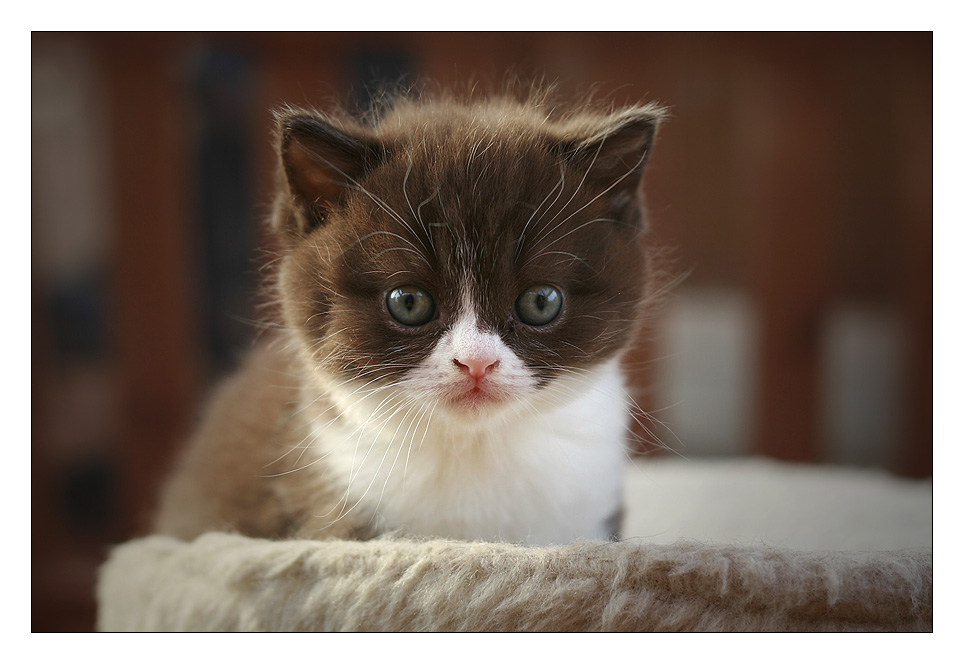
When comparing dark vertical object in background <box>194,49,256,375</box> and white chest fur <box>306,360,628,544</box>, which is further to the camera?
dark vertical object in background <box>194,49,256,375</box>

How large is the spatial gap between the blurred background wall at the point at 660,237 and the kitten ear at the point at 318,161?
0.47 metres

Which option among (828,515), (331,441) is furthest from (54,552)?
(828,515)

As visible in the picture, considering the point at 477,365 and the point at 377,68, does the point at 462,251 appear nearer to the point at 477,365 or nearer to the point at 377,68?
the point at 477,365

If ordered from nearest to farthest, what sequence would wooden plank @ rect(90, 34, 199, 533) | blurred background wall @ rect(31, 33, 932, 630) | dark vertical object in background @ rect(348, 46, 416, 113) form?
1. dark vertical object in background @ rect(348, 46, 416, 113)
2. blurred background wall @ rect(31, 33, 932, 630)
3. wooden plank @ rect(90, 34, 199, 533)

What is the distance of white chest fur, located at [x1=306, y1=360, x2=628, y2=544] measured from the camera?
0.92 meters

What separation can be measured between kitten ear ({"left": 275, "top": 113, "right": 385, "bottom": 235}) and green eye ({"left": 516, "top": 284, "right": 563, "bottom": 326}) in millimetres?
225

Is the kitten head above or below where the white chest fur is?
above

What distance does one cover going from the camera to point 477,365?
30.7 inches

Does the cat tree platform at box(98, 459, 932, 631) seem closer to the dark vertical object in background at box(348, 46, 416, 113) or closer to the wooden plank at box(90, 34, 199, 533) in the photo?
the dark vertical object in background at box(348, 46, 416, 113)

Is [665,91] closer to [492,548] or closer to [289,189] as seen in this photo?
[289,189]

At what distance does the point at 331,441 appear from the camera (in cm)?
99

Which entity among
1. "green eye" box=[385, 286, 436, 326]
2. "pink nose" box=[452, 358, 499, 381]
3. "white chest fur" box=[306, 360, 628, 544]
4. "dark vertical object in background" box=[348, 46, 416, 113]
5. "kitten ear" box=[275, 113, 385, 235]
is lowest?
"white chest fur" box=[306, 360, 628, 544]

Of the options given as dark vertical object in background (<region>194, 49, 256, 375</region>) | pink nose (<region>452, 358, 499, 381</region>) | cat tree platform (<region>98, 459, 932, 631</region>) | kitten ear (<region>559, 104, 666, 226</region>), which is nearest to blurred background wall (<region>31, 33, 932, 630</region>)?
dark vertical object in background (<region>194, 49, 256, 375</region>)
